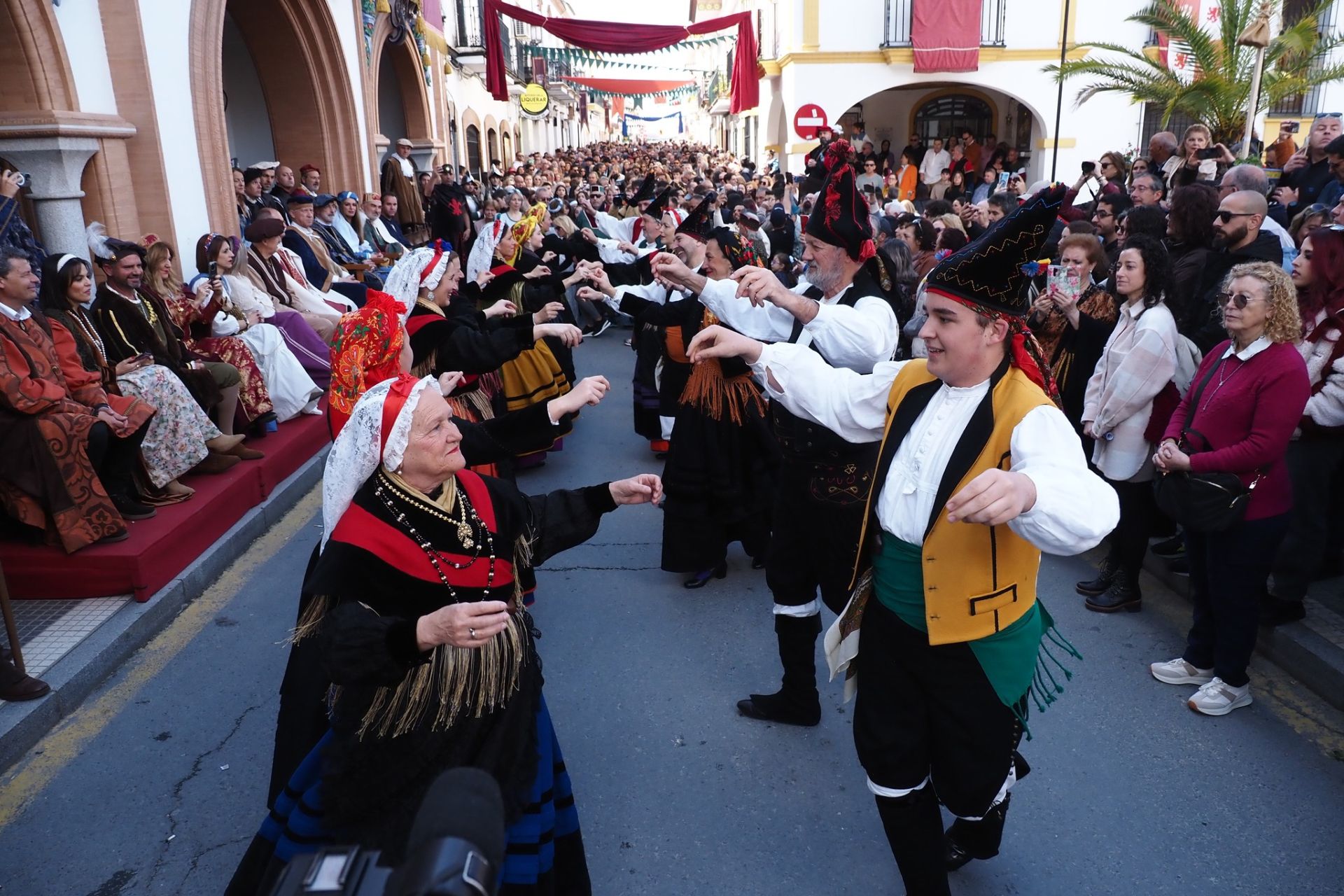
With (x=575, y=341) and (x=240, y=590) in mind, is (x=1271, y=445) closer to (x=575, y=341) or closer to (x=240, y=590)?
(x=575, y=341)

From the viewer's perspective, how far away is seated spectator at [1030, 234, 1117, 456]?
4664 mm

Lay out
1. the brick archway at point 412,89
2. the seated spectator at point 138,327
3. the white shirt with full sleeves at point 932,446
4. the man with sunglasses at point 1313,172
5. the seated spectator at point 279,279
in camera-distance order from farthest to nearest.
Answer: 1. the brick archway at point 412,89
2. the seated spectator at point 279,279
3. the man with sunglasses at point 1313,172
4. the seated spectator at point 138,327
5. the white shirt with full sleeves at point 932,446

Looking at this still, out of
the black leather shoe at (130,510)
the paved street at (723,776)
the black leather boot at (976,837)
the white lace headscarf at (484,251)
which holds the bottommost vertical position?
the paved street at (723,776)

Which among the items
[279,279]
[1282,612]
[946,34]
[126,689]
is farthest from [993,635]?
[946,34]

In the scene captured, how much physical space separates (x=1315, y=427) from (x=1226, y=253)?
4.92ft

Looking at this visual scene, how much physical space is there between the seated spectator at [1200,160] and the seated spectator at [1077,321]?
3.49 meters

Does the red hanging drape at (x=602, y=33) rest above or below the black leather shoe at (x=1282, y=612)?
above

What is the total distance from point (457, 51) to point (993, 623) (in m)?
20.8

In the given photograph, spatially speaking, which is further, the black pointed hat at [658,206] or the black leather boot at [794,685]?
the black pointed hat at [658,206]

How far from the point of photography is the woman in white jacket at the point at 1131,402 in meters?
4.11

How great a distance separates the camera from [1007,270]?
221 cm

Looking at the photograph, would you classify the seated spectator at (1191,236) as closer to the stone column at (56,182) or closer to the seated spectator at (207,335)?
the seated spectator at (207,335)

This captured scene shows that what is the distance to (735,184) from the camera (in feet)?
60.6

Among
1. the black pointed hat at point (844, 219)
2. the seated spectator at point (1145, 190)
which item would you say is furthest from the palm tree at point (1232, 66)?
the black pointed hat at point (844, 219)
